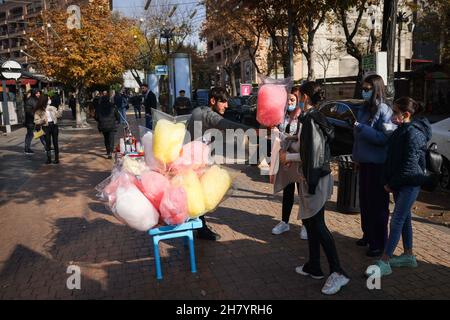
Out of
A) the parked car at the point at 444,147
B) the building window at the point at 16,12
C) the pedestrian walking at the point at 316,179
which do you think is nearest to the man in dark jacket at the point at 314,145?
Answer: the pedestrian walking at the point at 316,179

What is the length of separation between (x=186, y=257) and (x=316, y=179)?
1.93 metres

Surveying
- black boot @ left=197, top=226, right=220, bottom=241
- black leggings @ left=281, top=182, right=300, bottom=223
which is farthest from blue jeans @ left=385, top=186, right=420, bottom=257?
black boot @ left=197, top=226, right=220, bottom=241

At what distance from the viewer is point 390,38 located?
7.75 meters

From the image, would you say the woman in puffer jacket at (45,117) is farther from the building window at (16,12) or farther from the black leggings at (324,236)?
the building window at (16,12)

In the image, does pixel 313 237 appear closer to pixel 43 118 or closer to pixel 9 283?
pixel 9 283

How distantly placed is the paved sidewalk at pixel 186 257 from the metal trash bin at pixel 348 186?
0.63 feet

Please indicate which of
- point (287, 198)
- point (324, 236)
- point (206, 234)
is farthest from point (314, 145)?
point (206, 234)

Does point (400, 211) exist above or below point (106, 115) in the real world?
below

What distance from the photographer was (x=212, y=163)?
12.8 ft

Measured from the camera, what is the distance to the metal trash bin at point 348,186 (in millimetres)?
5738

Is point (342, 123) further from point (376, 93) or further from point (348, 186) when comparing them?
point (376, 93)

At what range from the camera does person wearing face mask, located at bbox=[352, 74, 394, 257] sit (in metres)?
4.00

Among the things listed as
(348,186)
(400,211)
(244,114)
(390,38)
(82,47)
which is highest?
(82,47)

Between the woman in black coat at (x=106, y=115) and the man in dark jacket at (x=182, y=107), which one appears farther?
the man in dark jacket at (x=182, y=107)
